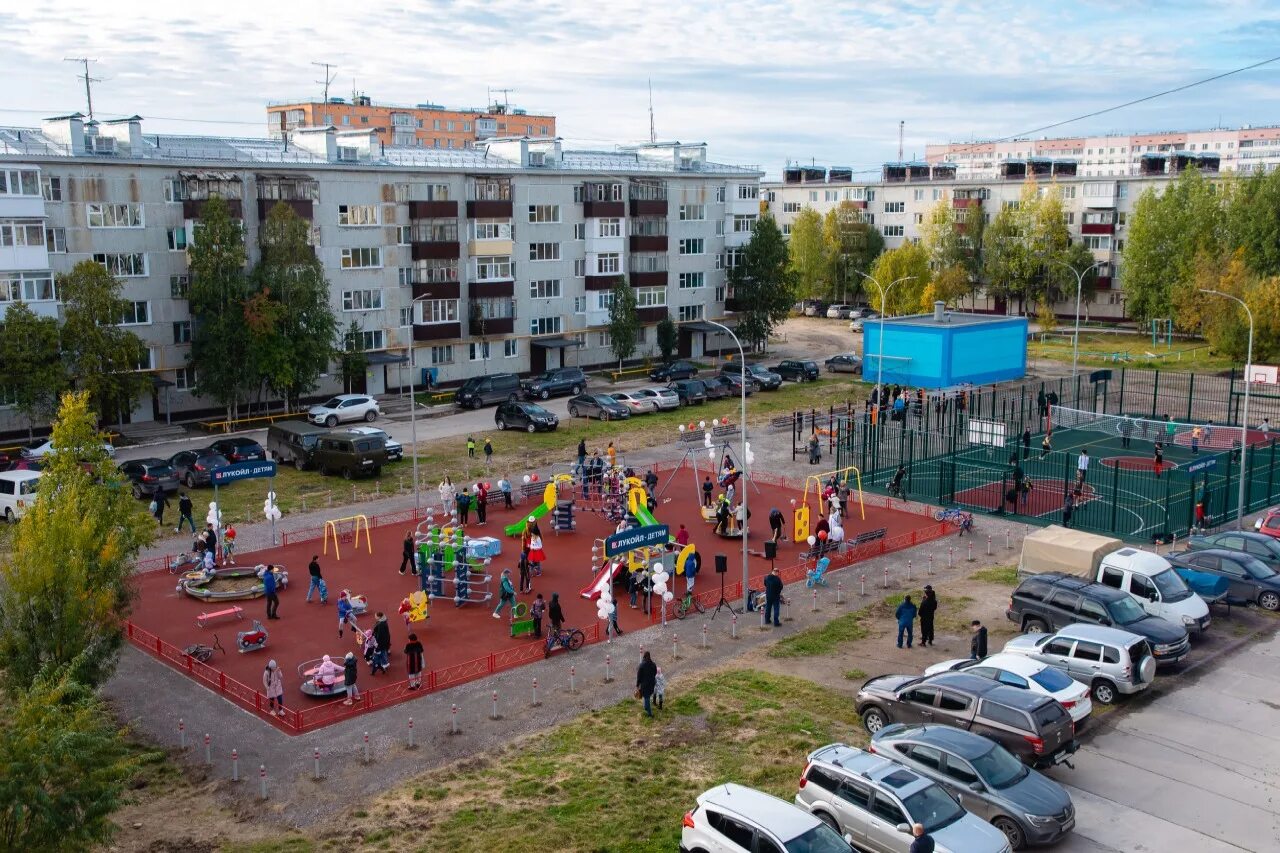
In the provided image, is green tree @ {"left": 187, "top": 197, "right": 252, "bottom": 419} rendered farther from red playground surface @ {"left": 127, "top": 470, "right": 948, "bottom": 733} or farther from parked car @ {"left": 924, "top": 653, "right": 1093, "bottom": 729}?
parked car @ {"left": 924, "top": 653, "right": 1093, "bottom": 729}

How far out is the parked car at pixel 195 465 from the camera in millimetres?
42281

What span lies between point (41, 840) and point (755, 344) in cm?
6645

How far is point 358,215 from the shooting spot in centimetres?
6028

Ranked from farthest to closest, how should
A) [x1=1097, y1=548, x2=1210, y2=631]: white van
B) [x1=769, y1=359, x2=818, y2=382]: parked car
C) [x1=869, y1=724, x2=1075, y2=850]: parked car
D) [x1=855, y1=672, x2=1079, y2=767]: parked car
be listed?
1. [x1=769, y1=359, x2=818, y2=382]: parked car
2. [x1=1097, y1=548, x2=1210, y2=631]: white van
3. [x1=855, y1=672, x2=1079, y2=767]: parked car
4. [x1=869, y1=724, x2=1075, y2=850]: parked car

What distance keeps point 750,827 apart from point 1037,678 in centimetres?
851

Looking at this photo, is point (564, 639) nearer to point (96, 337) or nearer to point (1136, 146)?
point (96, 337)

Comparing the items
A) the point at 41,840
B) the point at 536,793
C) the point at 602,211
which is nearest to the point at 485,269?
the point at 602,211

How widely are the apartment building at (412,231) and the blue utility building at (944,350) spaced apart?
18871 millimetres

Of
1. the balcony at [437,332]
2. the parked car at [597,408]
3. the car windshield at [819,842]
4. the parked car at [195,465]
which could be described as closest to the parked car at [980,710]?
the car windshield at [819,842]

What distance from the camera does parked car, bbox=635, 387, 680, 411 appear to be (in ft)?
190

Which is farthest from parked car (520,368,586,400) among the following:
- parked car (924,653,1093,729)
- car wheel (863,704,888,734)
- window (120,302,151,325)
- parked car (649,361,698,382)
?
car wheel (863,704,888,734)

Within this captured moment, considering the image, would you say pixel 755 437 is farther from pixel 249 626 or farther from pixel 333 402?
pixel 249 626

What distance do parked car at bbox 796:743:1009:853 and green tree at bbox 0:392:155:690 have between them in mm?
11558

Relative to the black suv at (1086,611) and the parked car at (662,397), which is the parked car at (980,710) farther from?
the parked car at (662,397)
